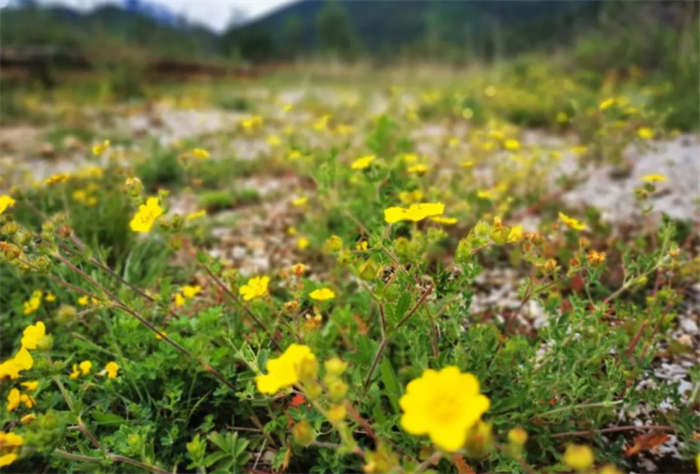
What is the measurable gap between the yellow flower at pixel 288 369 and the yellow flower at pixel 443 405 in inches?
7.2

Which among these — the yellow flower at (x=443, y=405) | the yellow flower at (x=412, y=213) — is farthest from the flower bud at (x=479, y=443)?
the yellow flower at (x=412, y=213)

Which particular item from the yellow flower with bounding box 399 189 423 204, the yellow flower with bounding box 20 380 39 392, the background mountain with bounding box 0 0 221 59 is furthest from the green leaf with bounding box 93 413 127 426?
the background mountain with bounding box 0 0 221 59

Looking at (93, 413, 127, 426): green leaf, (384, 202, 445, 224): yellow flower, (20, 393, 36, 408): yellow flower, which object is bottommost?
(93, 413, 127, 426): green leaf

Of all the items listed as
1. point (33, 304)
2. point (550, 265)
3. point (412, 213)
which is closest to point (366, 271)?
point (412, 213)

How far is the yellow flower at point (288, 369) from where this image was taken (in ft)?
2.89

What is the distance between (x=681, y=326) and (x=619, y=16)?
750 cm

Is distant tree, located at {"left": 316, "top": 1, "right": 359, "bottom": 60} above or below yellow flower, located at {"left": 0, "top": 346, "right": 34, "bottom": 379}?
above

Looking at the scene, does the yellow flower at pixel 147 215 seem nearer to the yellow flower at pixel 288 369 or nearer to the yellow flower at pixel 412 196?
the yellow flower at pixel 288 369

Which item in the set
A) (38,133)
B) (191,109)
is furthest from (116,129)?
(191,109)

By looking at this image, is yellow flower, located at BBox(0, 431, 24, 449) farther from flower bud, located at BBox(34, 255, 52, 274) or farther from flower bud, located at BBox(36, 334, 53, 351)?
flower bud, located at BBox(34, 255, 52, 274)

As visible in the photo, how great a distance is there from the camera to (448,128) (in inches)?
206

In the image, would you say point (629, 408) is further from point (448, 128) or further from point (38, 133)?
point (38, 133)

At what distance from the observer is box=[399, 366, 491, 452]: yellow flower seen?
75cm

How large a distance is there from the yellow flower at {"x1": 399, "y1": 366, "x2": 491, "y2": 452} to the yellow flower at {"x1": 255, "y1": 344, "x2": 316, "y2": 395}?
0.18 metres
